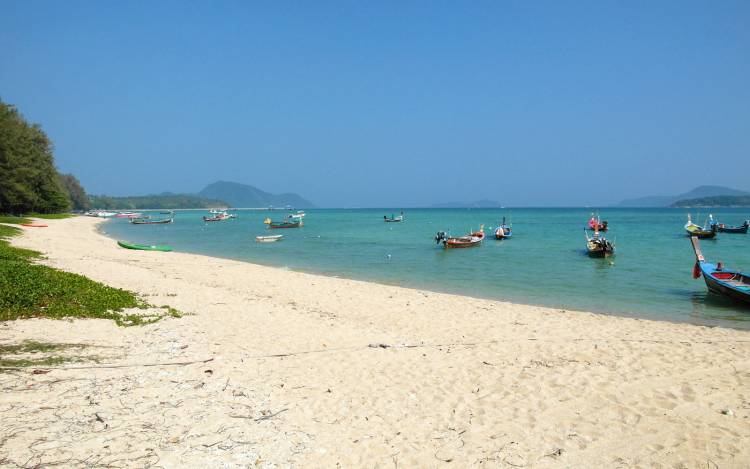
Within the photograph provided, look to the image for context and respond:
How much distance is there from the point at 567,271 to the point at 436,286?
9579mm

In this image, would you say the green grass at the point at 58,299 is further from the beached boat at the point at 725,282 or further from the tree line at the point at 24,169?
the tree line at the point at 24,169

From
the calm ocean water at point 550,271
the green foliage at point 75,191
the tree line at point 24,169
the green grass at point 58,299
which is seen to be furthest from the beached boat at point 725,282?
the green foliage at point 75,191

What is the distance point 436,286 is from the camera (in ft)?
68.0

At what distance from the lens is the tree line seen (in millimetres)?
43250

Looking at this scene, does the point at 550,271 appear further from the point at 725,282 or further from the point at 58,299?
the point at 58,299

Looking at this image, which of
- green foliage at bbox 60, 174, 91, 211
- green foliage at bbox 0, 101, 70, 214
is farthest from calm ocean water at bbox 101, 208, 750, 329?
green foliage at bbox 60, 174, 91, 211

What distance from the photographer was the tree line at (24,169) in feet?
142

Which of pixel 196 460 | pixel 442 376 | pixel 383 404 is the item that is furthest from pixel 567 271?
pixel 196 460

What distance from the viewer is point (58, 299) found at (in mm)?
10672

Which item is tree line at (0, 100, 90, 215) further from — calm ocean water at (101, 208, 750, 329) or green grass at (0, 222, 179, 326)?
green grass at (0, 222, 179, 326)

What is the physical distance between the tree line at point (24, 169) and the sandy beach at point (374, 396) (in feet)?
146

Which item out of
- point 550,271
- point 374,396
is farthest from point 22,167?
point 374,396

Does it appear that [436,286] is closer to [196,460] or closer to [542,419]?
[542,419]

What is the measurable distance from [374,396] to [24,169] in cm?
5253
